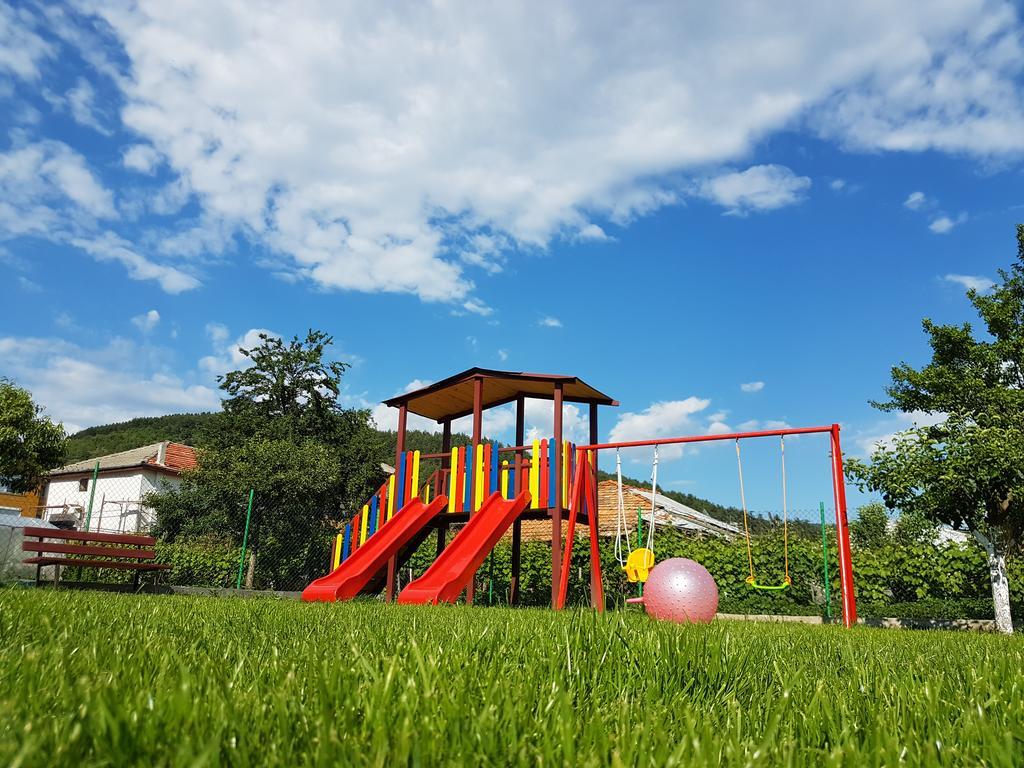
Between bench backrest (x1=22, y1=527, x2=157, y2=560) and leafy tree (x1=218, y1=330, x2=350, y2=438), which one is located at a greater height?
leafy tree (x1=218, y1=330, x2=350, y2=438)

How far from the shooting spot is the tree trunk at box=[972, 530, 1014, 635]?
9148mm

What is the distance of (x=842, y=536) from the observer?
865 cm

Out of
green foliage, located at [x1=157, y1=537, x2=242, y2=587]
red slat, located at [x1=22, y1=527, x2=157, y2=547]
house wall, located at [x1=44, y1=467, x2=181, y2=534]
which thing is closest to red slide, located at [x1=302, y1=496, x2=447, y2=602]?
red slat, located at [x1=22, y1=527, x2=157, y2=547]

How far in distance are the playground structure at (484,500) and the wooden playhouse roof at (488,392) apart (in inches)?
0.8

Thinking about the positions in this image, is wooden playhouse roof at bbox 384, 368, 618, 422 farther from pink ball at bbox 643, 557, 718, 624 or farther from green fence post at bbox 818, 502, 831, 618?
pink ball at bbox 643, 557, 718, 624

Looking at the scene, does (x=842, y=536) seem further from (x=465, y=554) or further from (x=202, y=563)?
(x=202, y=563)

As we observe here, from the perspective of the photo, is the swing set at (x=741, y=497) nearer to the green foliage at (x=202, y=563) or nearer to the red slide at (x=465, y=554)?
the red slide at (x=465, y=554)

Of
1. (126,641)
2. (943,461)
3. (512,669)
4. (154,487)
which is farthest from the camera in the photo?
(154,487)

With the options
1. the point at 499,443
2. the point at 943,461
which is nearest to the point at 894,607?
the point at 943,461

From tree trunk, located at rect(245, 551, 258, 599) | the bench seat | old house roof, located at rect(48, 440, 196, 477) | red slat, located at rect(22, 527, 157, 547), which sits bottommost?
tree trunk, located at rect(245, 551, 258, 599)

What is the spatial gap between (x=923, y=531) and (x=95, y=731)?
13759mm

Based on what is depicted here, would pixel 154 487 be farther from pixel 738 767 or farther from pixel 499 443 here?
pixel 738 767

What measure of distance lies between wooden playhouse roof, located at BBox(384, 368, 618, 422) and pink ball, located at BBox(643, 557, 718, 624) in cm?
471

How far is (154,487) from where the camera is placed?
34.9 meters
